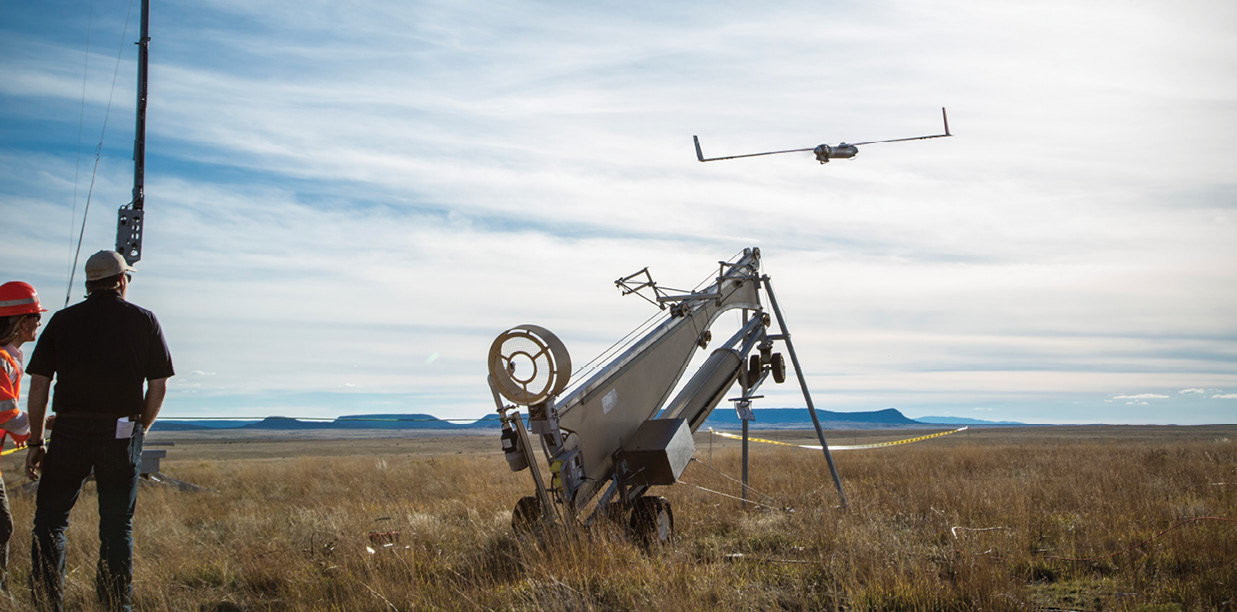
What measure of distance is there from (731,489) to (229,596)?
8598mm

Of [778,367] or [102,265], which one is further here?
[778,367]

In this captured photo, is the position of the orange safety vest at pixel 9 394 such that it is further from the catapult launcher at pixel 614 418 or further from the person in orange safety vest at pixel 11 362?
the catapult launcher at pixel 614 418

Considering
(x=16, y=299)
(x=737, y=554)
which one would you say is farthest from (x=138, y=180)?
(x=737, y=554)

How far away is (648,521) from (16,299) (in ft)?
17.5

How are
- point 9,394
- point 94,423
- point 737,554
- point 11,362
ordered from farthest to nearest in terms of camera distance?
point 737,554
point 11,362
point 9,394
point 94,423

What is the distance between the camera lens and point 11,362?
18.6 feet

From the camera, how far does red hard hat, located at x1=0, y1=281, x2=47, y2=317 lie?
5.68 meters

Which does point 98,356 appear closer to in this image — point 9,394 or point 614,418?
point 9,394

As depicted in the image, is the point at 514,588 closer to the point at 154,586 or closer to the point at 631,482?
the point at 631,482

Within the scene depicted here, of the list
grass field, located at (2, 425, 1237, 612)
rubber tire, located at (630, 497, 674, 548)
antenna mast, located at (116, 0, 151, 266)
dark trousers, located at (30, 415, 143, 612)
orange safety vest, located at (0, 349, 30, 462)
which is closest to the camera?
dark trousers, located at (30, 415, 143, 612)

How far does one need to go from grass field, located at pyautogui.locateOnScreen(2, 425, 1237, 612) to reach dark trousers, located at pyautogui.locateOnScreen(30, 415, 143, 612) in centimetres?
27

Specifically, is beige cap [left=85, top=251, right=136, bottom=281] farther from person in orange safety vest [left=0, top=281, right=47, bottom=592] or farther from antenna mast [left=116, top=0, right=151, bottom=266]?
antenna mast [left=116, top=0, right=151, bottom=266]

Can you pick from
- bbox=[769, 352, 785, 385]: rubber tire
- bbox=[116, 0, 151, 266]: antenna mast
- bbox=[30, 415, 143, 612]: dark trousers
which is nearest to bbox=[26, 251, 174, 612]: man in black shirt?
bbox=[30, 415, 143, 612]: dark trousers

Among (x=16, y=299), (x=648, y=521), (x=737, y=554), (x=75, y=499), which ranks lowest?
(x=737, y=554)
